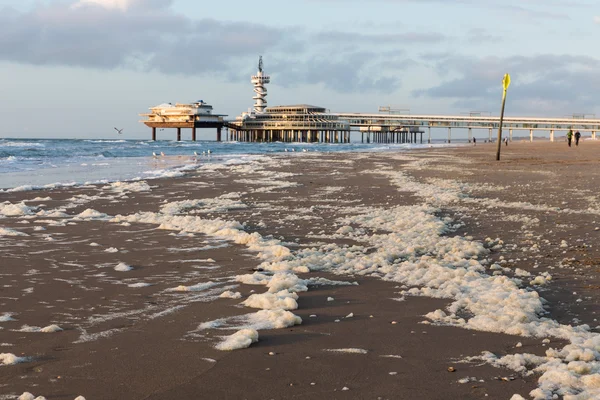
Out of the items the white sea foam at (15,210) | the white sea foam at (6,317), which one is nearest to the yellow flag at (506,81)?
the white sea foam at (15,210)

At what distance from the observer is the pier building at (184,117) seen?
10956 centimetres

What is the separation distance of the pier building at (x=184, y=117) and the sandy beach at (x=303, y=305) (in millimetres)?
101447

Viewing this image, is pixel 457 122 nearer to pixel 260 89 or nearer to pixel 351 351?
pixel 260 89

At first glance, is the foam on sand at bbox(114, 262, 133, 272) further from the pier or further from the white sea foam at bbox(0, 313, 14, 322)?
the pier

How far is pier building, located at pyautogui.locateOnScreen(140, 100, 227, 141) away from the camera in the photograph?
110 meters

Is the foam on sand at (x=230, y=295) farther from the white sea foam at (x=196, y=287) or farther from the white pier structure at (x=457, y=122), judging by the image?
the white pier structure at (x=457, y=122)

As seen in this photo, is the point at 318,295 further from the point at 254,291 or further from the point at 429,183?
the point at 429,183

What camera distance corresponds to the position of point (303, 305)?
4.70 meters

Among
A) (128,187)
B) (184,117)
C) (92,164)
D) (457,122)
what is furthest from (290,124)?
(128,187)

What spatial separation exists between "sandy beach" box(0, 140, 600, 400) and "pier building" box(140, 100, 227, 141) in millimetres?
101447

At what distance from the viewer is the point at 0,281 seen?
5.39m

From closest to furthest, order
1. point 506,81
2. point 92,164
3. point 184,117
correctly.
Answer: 1. point 506,81
2. point 92,164
3. point 184,117

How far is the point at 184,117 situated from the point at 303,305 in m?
108

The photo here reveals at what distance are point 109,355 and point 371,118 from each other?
118 m
